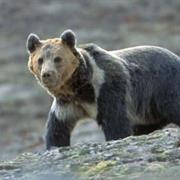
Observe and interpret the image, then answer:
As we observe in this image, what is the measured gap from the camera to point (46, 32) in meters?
34.0

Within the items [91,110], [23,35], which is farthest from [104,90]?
[23,35]

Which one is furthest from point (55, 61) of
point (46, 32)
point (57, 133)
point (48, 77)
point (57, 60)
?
point (46, 32)

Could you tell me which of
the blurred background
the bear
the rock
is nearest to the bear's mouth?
the bear

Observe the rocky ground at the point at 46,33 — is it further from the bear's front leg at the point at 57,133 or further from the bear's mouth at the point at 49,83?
the bear's mouth at the point at 49,83

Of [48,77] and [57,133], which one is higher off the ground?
[48,77]

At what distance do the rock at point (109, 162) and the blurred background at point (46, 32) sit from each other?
13.3 metres

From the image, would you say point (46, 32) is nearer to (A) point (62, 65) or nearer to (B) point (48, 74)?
(A) point (62, 65)

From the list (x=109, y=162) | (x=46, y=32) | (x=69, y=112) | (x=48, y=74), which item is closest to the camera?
(x=109, y=162)

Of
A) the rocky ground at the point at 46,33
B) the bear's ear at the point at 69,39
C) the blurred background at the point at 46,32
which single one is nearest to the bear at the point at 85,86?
the bear's ear at the point at 69,39

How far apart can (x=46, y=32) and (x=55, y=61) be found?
22.6 meters

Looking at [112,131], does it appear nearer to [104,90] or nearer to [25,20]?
[104,90]

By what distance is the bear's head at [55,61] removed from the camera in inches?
446

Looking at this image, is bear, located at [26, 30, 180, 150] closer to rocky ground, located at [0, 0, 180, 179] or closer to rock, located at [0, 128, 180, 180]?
rock, located at [0, 128, 180, 180]

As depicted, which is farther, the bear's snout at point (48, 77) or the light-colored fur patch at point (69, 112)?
the light-colored fur patch at point (69, 112)
